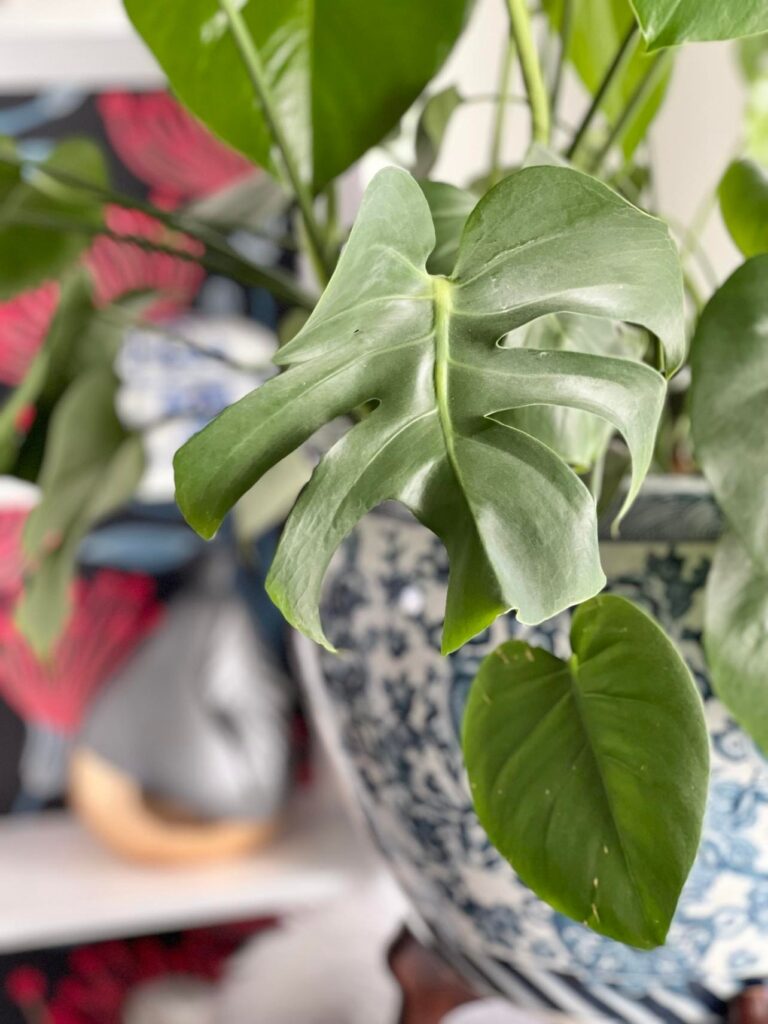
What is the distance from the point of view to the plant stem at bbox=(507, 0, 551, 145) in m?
0.38

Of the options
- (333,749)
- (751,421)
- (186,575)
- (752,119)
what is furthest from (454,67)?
(751,421)

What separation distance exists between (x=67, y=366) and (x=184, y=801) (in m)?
0.49

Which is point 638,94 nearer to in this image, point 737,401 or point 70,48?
point 737,401

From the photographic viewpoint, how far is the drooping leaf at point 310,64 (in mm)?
415

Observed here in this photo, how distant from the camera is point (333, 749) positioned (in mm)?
1229

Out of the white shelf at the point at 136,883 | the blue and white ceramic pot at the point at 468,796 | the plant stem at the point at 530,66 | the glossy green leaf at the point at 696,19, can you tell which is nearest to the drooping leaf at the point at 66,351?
the blue and white ceramic pot at the point at 468,796

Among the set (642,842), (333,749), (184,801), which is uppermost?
(642,842)

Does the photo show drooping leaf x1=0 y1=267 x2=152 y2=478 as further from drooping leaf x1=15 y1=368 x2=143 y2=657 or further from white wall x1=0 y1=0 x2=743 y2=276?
white wall x1=0 y1=0 x2=743 y2=276

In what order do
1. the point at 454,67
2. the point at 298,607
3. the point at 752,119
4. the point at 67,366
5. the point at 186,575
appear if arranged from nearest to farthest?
the point at 298,607 < the point at 752,119 < the point at 67,366 < the point at 186,575 < the point at 454,67

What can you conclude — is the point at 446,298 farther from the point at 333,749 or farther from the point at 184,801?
the point at 333,749

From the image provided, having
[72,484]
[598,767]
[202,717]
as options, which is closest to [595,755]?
[598,767]

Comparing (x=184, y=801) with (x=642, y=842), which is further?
(x=184, y=801)

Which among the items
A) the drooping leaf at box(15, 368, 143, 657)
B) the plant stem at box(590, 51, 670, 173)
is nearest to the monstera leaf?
the plant stem at box(590, 51, 670, 173)

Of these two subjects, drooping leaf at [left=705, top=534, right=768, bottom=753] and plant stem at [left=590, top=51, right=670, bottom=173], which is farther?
plant stem at [left=590, top=51, right=670, bottom=173]
